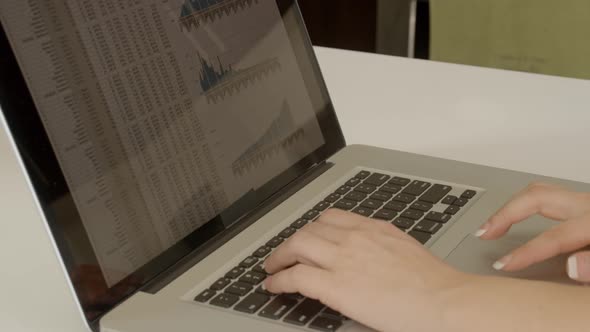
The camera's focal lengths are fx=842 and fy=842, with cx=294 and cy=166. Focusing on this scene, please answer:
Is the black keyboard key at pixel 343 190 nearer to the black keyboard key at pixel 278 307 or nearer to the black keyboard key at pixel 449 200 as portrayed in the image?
the black keyboard key at pixel 449 200

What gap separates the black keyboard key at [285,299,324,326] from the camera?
637 millimetres

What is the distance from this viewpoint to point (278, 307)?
0.66 meters

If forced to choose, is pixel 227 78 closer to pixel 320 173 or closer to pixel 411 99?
pixel 320 173

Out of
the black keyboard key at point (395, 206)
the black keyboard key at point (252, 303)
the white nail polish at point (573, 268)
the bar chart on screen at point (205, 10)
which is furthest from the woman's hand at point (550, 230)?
the bar chart on screen at point (205, 10)

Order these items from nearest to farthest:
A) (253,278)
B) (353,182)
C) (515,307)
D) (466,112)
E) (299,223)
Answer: (515,307), (253,278), (299,223), (353,182), (466,112)

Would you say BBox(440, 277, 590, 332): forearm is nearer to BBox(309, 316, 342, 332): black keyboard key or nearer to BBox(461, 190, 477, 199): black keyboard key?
BBox(309, 316, 342, 332): black keyboard key

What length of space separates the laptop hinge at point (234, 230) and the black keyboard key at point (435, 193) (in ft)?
0.41

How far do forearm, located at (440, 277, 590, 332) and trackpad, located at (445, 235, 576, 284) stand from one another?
0.33 feet

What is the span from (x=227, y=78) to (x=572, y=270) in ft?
1.23

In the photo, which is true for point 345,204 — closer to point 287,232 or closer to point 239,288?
point 287,232

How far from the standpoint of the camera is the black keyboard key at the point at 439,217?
2.71 feet

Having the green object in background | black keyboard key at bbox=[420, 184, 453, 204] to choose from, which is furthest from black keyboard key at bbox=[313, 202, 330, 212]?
the green object in background

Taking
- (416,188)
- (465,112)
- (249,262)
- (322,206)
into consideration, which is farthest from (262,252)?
(465,112)

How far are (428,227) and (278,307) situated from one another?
0.22m
